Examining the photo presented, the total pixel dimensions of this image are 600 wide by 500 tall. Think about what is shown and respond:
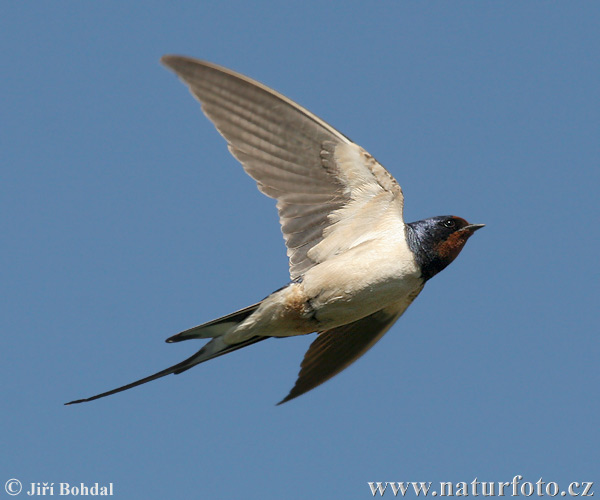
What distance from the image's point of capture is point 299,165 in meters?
5.34

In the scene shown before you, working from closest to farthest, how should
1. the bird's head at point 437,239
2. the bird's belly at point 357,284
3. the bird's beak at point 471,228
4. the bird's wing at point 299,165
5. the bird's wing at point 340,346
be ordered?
the bird's wing at point 299,165
the bird's belly at point 357,284
the bird's head at point 437,239
the bird's beak at point 471,228
the bird's wing at point 340,346

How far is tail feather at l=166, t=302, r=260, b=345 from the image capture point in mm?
5266

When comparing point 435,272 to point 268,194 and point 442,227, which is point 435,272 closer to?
point 442,227

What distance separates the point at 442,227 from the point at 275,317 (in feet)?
3.57

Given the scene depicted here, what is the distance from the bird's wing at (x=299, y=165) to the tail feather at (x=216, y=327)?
374 mm

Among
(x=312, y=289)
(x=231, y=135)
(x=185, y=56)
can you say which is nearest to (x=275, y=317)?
(x=312, y=289)

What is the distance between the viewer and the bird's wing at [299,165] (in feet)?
16.6

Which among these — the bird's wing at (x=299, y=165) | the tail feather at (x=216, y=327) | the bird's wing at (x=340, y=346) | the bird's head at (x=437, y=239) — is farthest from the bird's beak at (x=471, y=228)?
the tail feather at (x=216, y=327)

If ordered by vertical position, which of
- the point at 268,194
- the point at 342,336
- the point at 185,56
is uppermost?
the point at 185,56

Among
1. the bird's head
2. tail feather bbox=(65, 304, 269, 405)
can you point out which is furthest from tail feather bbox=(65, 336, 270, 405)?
the bird's head

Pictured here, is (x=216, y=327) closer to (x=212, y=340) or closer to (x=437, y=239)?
(x=212, y=340)

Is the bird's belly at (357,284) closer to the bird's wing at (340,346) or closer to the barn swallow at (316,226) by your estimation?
the barn swallow at (316,226)

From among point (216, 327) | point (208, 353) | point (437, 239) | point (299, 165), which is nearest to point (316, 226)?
point (299, 165)

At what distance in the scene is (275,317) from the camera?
535 cm
